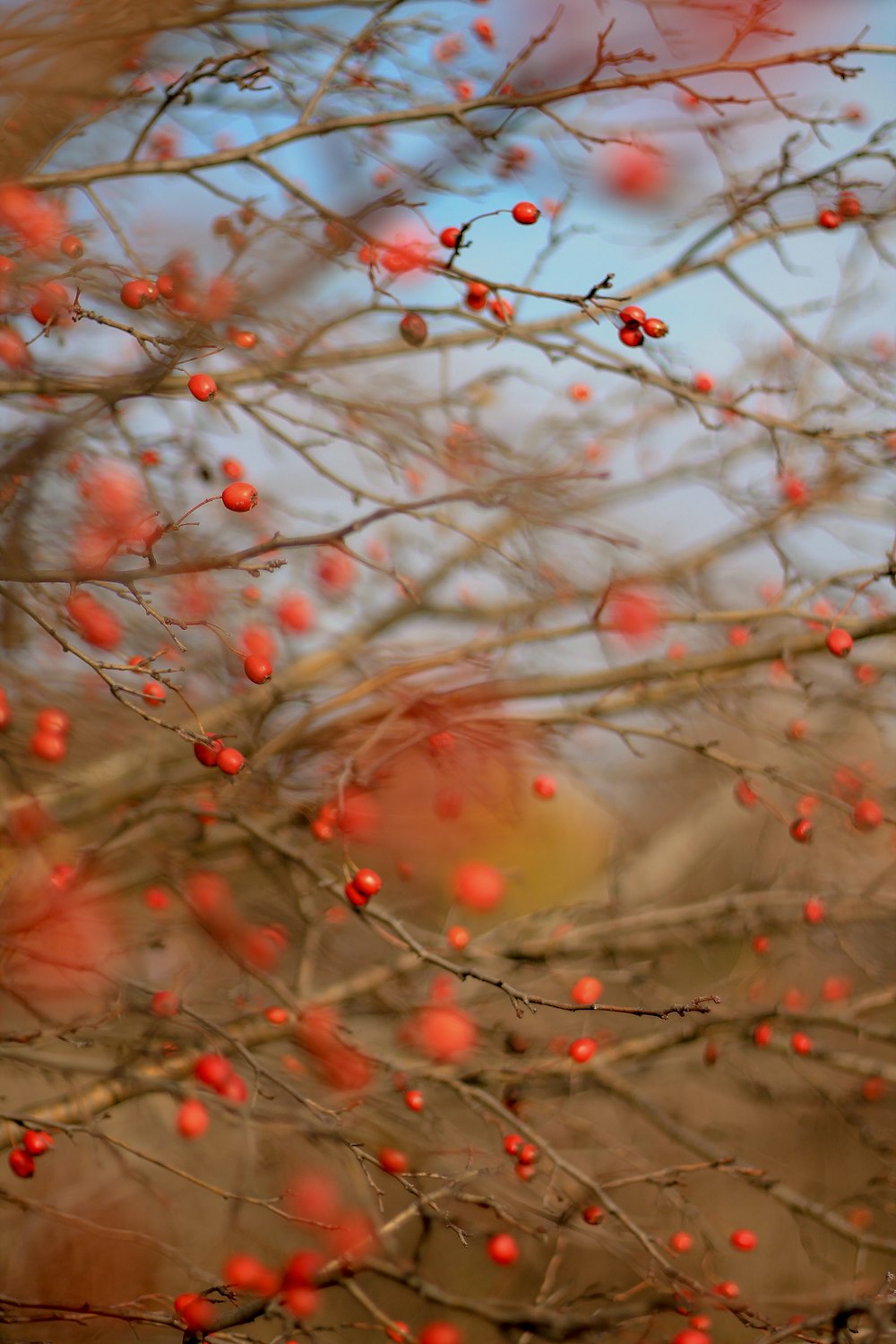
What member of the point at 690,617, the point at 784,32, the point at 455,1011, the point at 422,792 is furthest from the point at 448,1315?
the point at 784,32

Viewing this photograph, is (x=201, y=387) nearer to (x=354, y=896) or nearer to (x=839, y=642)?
(x=354, y=896)

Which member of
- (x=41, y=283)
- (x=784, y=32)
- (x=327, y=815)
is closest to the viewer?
(x=41, y=283)

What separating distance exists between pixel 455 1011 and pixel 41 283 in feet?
8.88

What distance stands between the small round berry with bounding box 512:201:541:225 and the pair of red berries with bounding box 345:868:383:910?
1.61 metres

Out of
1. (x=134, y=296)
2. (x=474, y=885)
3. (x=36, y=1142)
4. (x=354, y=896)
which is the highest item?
(x=134, y=296)

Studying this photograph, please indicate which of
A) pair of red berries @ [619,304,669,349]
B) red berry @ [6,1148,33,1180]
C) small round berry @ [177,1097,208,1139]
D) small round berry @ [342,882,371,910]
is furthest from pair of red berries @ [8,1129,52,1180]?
pair of red berries @ [619,304,669,349]

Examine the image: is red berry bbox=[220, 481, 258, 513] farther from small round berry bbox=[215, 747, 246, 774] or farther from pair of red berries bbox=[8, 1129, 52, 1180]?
pair of red berries bbox=[8, 1129, 52, 1180]

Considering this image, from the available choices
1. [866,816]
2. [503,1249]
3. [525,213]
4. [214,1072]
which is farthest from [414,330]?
[503,1249]

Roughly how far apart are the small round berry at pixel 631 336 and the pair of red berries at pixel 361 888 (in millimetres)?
1436

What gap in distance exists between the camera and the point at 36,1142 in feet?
8.29

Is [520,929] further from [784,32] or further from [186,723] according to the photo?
[784,32]

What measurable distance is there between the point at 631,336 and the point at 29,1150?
8.43 ft

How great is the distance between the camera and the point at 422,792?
4145 millimetres

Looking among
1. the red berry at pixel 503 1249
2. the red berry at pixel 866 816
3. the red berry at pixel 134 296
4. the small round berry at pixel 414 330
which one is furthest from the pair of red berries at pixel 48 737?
the red berry at pixel 866 816
